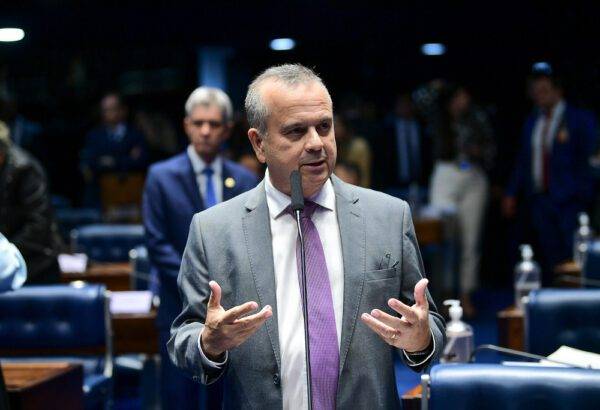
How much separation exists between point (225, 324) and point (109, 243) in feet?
16.3

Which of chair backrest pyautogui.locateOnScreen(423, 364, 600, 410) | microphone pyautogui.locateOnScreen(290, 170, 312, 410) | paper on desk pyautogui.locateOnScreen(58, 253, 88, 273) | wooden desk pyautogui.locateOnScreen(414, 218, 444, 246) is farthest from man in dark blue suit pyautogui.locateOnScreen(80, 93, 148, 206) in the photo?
microphone pyautogui.locateOnScreen(290, 170, 312, 410)

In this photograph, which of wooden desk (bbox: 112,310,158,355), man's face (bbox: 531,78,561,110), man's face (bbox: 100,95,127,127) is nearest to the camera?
wooden desk (bbox: 112,310,158,355)

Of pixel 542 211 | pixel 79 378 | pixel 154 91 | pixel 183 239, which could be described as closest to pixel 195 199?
pixel 183 239

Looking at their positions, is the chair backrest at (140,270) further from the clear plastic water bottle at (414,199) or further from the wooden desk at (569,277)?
the clear plastic water bottle at (414,199)

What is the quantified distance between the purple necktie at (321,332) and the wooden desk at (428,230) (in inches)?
238

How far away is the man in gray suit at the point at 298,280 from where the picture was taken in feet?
8.08

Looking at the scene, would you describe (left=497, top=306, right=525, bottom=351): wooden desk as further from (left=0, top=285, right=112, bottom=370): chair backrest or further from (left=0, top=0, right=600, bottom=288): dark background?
(left=0, top=0, right=600, bottom=288): dark background

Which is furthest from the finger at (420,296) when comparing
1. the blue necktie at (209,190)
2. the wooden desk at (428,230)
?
the wooden desk at (428,230)

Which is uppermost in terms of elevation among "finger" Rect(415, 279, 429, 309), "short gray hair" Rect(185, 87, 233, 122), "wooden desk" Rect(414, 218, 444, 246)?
"short gray hair" Rect(185, 87, 233, 122)

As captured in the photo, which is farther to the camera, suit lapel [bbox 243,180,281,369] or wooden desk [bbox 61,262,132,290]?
wooden desk [bbox 61,262,132,290]

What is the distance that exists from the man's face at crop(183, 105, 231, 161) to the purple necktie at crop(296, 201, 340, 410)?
6.97 ft

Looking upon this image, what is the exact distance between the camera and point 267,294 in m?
2.51

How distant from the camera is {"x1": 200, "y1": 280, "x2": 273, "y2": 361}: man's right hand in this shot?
2277 millimetres

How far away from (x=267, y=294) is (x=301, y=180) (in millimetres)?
282
